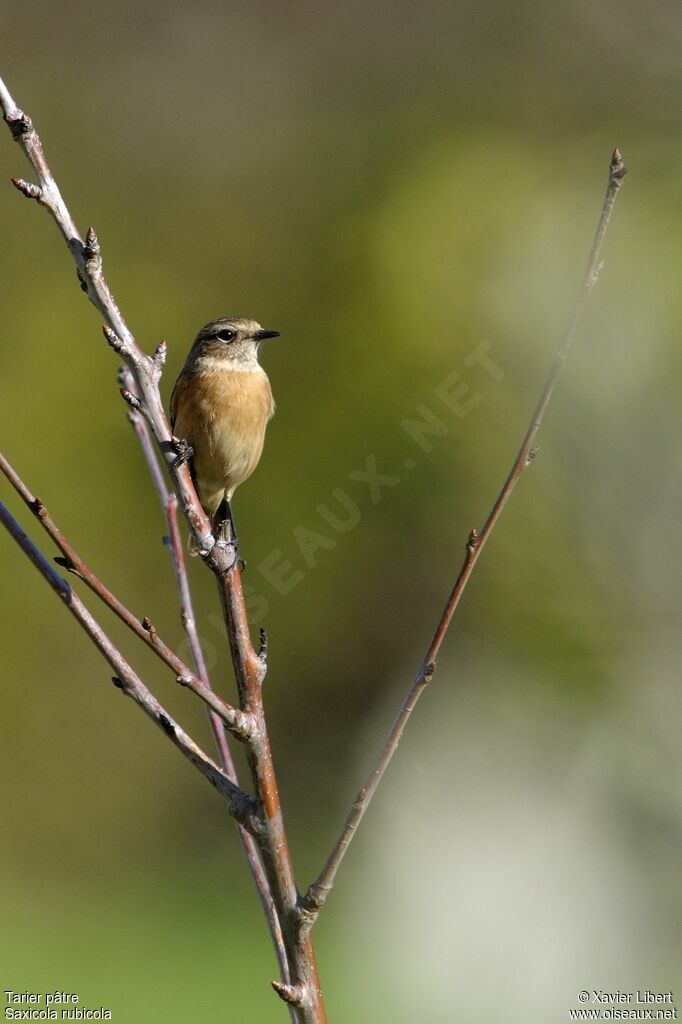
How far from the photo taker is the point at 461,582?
2141 millimetres

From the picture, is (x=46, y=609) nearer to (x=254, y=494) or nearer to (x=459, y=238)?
(x=254, y=494)

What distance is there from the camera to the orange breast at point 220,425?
13.7 feet

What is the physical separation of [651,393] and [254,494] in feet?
10.9

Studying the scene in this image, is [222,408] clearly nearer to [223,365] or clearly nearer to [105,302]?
[223,365]

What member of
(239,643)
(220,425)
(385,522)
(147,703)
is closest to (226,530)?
(220,425)

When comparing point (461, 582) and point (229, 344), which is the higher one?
point (229, 344)

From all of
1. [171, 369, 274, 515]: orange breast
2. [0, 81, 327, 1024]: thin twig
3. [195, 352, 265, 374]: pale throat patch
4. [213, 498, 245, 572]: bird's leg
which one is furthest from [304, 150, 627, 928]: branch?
[195, 352, 265, 374]: pale throat patch

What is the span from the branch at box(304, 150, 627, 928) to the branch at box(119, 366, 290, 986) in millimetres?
170

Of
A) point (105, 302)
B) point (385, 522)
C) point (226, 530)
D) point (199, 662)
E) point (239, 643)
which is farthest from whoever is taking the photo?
point (385, 522)

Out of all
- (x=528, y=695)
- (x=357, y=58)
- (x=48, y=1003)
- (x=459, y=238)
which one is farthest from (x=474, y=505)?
(x=357, y=58)

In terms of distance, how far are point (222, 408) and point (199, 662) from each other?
1.88m

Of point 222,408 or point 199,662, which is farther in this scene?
point 222,408

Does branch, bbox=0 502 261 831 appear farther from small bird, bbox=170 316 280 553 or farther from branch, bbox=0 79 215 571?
small bird, bbox=170 316 280 553

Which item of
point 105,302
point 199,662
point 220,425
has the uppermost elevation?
point 105,302
